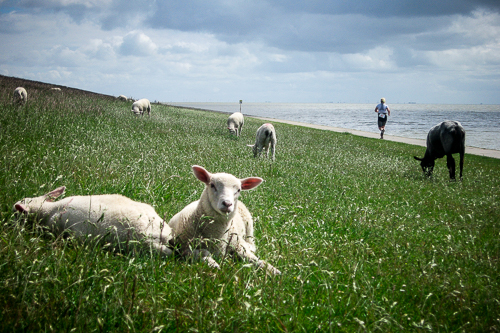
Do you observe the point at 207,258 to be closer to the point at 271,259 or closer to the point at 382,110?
the point at 271,259

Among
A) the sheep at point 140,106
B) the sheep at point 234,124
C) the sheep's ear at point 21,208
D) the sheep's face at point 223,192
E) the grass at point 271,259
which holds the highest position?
the sheep at point 140,106

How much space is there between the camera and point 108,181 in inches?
215

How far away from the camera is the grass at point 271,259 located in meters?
2.25

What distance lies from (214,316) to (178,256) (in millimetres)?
1466

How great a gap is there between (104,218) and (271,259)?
1809 mm

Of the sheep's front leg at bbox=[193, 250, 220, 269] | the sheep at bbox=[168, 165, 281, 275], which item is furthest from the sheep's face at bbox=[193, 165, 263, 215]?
the sheep's front leg at bbox=[193, 250, 220, 269]

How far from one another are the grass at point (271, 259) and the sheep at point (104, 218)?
179mm

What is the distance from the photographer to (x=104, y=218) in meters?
3.42

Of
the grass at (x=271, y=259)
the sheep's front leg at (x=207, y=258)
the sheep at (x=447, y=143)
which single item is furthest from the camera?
the sheep at (x=447, y=143)

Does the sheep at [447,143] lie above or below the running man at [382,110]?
below

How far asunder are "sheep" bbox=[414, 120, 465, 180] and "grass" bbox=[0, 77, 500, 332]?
1.10 m

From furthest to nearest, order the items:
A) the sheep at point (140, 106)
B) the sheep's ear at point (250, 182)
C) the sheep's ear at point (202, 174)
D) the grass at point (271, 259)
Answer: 1. the sheep at point (140, 106)
2. the sheep's ear at point (250, 182)
3. the sheep's ear at point (202, 174)
4. the grass at point (271, 259)

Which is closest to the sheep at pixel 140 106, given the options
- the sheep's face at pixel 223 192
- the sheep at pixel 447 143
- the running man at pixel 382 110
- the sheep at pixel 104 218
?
the running man at pixel 382 110

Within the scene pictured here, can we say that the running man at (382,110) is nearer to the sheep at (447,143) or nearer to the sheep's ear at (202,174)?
the sheep at (447,143)
